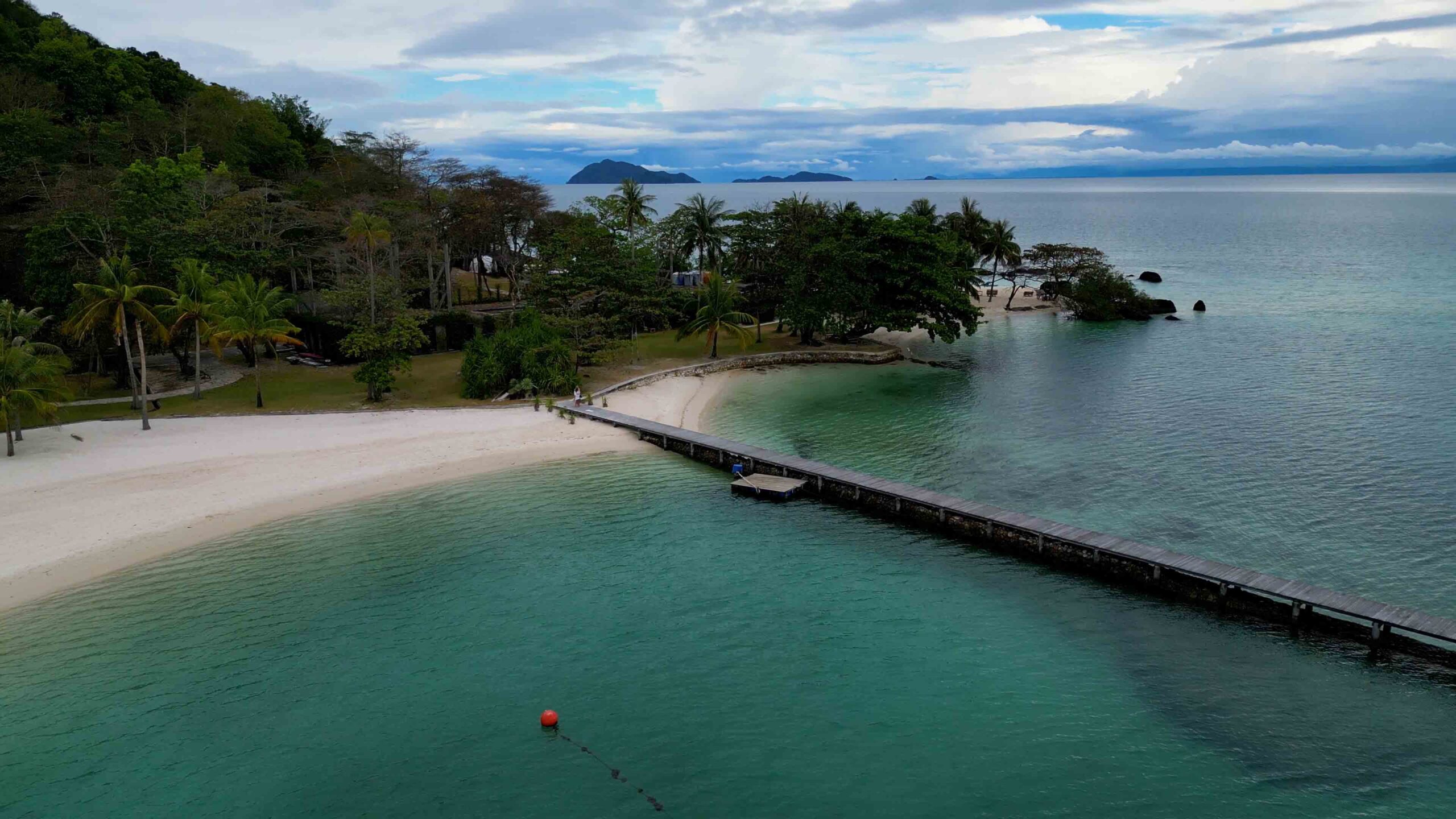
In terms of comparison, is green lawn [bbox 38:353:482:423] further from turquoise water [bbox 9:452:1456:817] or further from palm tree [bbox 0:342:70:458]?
turquoise water [bbox 9:452:1456:817]

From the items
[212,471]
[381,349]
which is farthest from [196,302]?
[212,471]

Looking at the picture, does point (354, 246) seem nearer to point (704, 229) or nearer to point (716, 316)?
point (716, 316)

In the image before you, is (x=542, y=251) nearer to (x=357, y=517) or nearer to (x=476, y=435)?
(x=476, y=435)

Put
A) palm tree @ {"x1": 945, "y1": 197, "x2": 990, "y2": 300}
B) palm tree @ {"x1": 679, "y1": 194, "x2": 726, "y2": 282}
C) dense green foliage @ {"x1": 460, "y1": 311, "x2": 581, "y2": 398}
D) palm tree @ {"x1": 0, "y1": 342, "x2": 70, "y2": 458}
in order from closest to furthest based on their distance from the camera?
palm tree @ {"x1": 0, "y1": 342, "x2": 70, "y2": 458}, dense green foliage @ {"x1": 460, "y1": 311, "x2": 581, "y2": 398}, palm tree @ {"x1": 679, "y1": 194, "x2": 726, "y2": 282}, palm tree @ {"x1": 945, "y1": 197, "x2": 990, "y2": 300}

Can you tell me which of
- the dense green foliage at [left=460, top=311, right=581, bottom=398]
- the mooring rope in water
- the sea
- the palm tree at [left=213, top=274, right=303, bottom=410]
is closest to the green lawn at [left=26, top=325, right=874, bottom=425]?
the dense green foliage at [left=460, top=311, right=581, bottom=398]

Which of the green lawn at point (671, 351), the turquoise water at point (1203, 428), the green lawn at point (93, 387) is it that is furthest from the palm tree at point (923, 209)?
the green lawn at point (93, 387)

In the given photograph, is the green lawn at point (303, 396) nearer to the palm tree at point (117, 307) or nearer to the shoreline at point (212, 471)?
the shoreline at point (212, 471)
